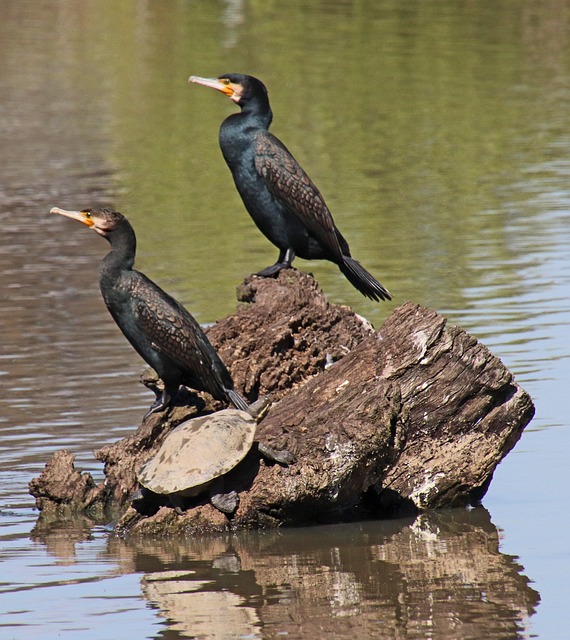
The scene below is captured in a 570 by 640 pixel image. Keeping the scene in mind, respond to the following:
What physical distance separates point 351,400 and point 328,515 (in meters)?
0.60

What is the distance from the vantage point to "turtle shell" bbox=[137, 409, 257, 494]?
278 inches

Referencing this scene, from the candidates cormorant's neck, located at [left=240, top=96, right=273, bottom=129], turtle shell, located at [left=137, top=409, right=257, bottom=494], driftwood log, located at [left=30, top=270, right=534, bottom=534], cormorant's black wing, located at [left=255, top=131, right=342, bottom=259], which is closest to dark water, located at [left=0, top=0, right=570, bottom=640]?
driftwood log, located at [left=30, top=270, right=534, bottom=534]

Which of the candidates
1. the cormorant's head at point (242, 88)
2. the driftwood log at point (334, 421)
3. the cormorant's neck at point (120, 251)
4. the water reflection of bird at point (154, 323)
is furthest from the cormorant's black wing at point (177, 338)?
the cormorant's head at point (242, 88)

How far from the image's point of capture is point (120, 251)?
7.61 m

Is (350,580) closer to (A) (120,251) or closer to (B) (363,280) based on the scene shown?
(A) (120,251)

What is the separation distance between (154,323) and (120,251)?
42cm

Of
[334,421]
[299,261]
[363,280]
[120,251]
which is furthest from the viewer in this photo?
[299,261]

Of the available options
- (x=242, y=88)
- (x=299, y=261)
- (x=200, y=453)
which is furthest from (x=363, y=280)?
(x=299, y=261)

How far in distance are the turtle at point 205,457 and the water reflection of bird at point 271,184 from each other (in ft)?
4.80

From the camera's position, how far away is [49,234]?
15867 millimetres

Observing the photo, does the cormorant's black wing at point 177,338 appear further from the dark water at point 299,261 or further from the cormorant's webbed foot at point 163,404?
the dark water at point 299,261

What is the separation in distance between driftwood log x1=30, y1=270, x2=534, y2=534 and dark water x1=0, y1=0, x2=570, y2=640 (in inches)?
6.7

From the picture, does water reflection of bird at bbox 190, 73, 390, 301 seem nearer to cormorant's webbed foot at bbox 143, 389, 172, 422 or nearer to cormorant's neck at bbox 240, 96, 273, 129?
cormorant's neck at bbox 240, 96, 273, 129

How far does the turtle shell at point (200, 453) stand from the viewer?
23.1 ft
